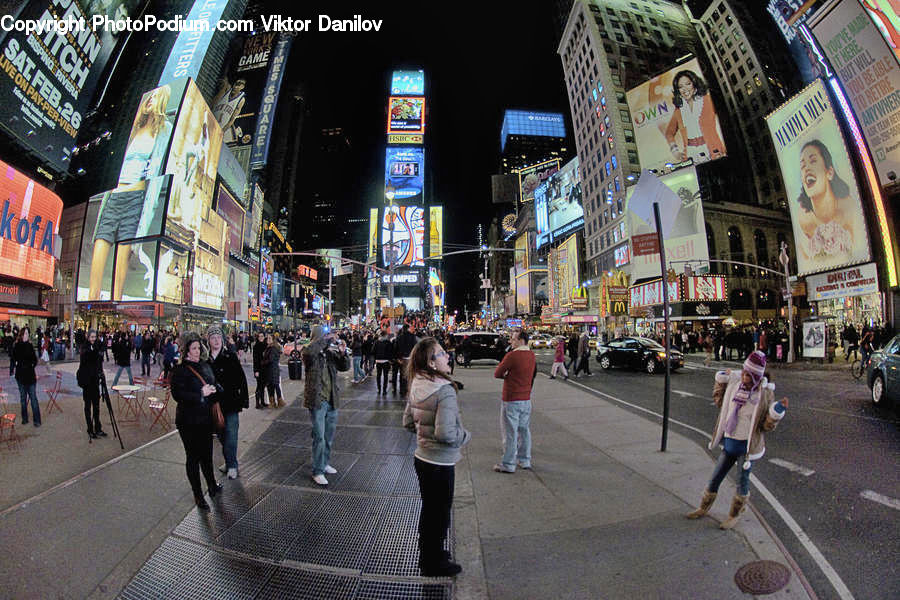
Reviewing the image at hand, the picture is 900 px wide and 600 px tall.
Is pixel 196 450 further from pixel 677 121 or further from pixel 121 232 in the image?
pixel 677 121

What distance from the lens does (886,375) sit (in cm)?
873

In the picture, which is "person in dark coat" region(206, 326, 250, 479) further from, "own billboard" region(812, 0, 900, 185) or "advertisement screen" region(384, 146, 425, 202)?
"advertisement screen" region(384, 146, 425, 202)

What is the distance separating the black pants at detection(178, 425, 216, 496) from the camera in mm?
4469

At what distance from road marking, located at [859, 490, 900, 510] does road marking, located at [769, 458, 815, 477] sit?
654 mm

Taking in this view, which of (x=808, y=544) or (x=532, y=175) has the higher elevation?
(x=532, y=175)

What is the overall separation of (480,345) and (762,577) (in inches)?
814

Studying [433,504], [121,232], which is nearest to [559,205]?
[121,232]

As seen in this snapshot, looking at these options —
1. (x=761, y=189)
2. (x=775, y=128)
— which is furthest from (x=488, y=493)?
(x=761, y=189)

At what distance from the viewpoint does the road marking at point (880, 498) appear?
4.27m

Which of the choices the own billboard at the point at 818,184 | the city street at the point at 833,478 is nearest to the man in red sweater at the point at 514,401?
the city street at the point at 833,478

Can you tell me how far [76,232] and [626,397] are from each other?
5470 centimetres

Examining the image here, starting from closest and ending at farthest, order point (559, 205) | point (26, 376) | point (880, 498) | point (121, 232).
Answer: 1. point (880, 498)
2. point (26, 376)
3. point (121, 232)
4. point (559, 205)

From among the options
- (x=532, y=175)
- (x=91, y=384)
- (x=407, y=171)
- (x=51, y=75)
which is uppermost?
(x=532, y=175)


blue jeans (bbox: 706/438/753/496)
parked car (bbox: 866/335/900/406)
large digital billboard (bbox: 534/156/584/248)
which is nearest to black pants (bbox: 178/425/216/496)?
blue jeans (bbox: 706/438/753/496)
